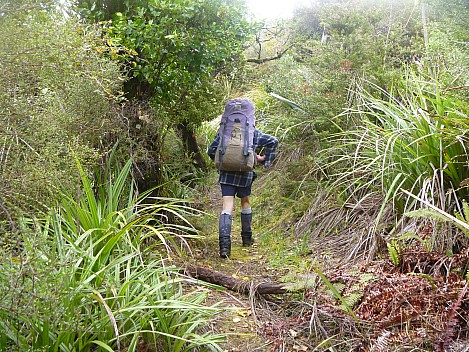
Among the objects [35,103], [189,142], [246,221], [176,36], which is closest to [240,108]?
[176,36]

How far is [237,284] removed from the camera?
3.83 m

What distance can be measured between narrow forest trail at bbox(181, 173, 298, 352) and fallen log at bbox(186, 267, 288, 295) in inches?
1.7

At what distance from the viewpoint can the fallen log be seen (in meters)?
3.68

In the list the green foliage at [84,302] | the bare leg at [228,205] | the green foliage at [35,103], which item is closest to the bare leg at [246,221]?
the bare leg at [228,205]

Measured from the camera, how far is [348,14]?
704cm

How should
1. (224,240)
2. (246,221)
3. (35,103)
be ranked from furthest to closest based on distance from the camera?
(246,221), (224,240), (35,103)

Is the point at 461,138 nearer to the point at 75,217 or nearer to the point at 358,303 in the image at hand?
the point at 358,303

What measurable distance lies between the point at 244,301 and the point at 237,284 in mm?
188

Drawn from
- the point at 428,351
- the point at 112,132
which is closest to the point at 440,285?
the point at 428,351

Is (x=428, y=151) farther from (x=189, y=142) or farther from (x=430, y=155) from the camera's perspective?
(x=189, y=142)

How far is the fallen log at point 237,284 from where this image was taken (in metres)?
3.68

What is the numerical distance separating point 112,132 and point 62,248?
1631 mm

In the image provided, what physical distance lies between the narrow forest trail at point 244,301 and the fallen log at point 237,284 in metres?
0.04

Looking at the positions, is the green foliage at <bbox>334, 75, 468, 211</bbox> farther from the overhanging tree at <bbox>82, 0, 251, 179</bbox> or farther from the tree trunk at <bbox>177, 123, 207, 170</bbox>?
the tree trunk at <bbox>177, 123, 207, 170</bbox>
